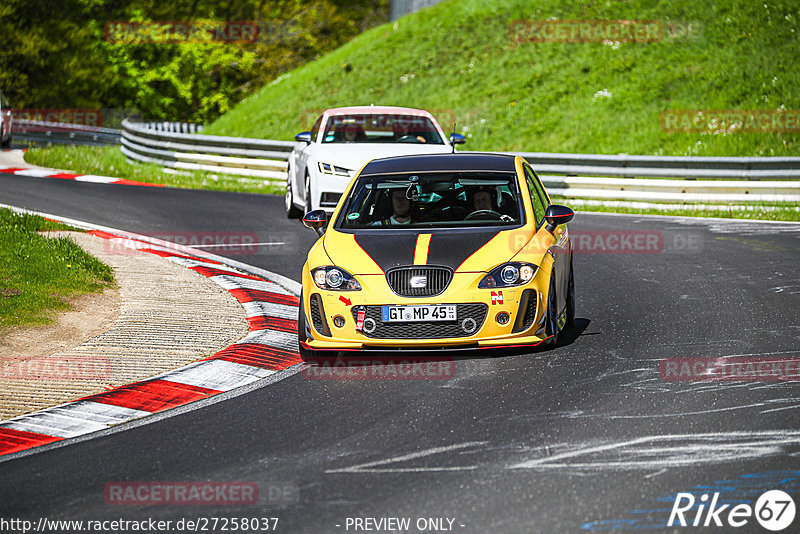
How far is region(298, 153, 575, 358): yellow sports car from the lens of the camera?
8055 mm

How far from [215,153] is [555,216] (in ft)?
54.9

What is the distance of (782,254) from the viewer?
45.7 ft

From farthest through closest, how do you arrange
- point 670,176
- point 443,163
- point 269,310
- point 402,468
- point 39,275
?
point 670,176 < point 39,275 < point 269,310 < point 443,163 < point 402,468

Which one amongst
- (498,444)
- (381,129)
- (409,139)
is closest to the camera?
(498,444)

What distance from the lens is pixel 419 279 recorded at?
8.14 meters

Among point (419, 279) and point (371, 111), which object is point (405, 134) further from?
point (419, 279)

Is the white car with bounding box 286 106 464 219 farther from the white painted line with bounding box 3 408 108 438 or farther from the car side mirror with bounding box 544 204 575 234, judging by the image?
the white painted line with bounding box 3 408 108 438

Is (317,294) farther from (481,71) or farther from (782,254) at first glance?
(481,71)

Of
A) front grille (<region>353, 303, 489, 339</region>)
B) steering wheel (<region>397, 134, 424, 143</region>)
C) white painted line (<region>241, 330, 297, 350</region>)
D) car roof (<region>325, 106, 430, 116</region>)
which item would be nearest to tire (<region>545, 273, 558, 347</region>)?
front grille (<region>353, 303, 489, 339</region>)

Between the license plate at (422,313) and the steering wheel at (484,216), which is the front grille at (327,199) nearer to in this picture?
the steering wheel at (484,216)

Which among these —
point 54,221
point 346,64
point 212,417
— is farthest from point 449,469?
point 346,64

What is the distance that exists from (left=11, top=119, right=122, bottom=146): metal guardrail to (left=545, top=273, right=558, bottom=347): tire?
2853 centimetres

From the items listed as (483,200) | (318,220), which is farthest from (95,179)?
(483,200)

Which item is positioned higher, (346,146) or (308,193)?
(346,146)
